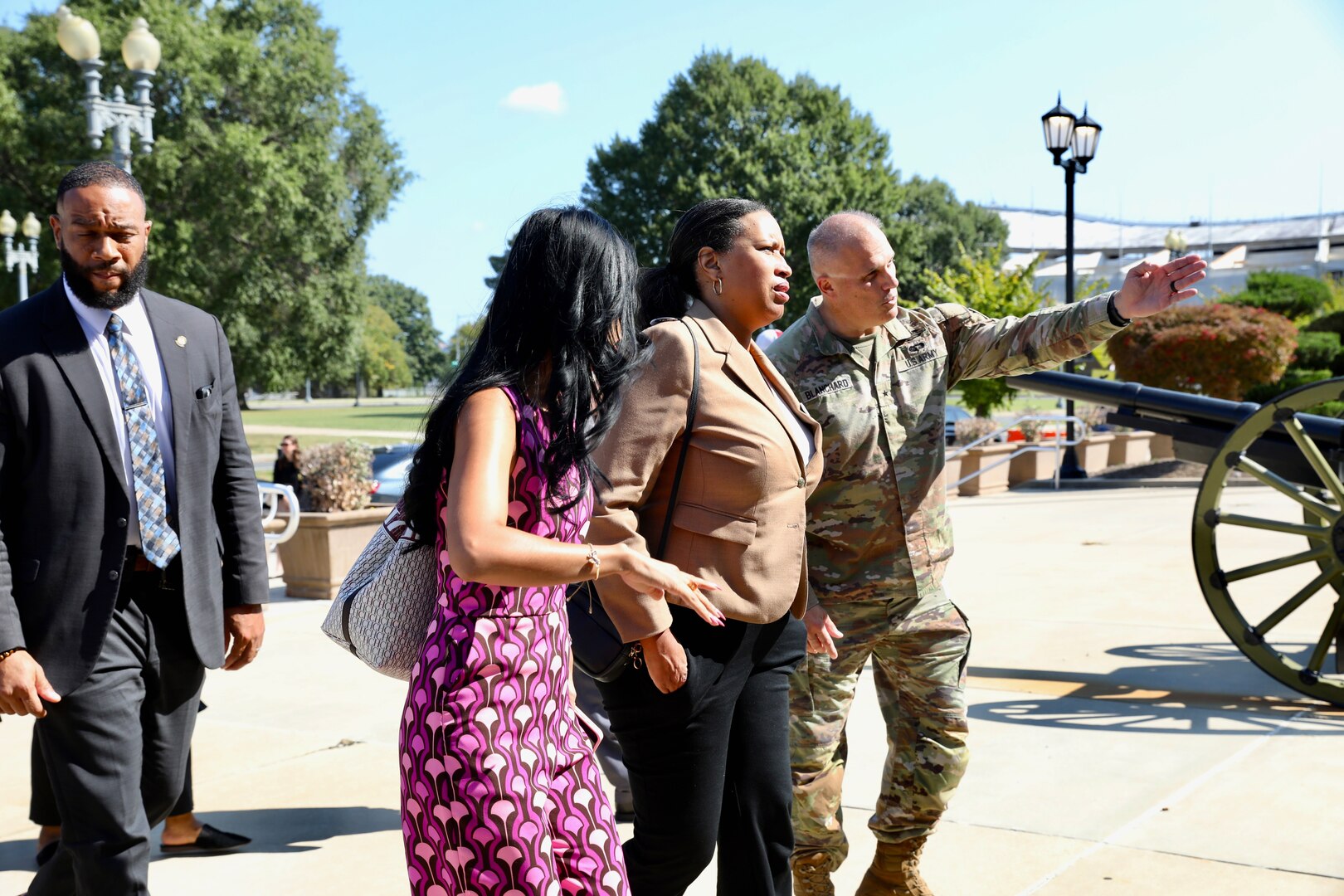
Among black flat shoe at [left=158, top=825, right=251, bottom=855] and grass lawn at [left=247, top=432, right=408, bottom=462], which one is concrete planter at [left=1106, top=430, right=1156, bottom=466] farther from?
grass lawn at [left=247, top=432, right=408, bottom=462]

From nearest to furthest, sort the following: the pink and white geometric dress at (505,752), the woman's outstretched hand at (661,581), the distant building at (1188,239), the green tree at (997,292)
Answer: the pink and white geometric dress at (505,752) → the woman's outstretched hand at (661,581) → the green tree at (997,292) → the distant building at (1188,239)

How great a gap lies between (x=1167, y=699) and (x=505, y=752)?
182 inches

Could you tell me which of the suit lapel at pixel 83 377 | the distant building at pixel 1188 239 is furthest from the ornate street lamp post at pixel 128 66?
the distant building at pixel 1188 239

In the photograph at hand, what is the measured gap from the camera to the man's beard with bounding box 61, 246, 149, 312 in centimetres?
289

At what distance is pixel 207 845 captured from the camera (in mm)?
4137

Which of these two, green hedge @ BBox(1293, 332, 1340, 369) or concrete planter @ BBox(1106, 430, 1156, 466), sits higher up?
green hedge @ BBox(1293, 332, 1340, 369)

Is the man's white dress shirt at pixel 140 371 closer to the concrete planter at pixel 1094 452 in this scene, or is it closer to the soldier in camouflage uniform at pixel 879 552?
the soldier in camouflage uniform at pixel 879 552

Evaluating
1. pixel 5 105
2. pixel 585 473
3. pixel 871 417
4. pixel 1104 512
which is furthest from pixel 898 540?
pixel 5 105

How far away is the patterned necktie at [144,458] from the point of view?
2883mm

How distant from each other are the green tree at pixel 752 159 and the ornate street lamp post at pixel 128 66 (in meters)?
29.2

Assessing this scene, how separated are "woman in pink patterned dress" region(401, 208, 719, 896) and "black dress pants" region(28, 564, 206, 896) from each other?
97 centimetres

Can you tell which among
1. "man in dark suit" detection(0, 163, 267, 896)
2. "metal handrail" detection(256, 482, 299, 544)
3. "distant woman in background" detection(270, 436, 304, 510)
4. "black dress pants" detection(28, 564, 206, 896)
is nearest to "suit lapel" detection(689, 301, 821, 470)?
"man in dark suit" detection(0, 163, 267, 896)

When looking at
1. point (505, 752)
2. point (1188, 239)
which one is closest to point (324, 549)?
point (505, 752)

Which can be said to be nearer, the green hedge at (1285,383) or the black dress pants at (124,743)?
the black dress pants at (124,743)
